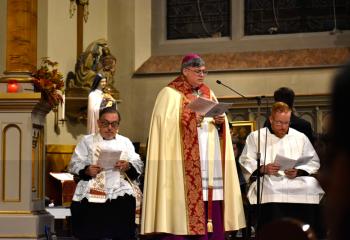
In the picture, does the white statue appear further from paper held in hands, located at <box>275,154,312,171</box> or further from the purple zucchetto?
paper held in hands, located at <box>275,154,312,171</box>

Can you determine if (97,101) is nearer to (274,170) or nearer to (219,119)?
(219,119)

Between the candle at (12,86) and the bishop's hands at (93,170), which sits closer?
the bishop's hands at (93,170)

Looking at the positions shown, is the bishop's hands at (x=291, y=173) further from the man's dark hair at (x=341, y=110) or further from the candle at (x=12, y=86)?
the man's dark hair at (x=341, y=110)

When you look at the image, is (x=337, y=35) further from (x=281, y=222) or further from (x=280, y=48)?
(x=281, y=222)

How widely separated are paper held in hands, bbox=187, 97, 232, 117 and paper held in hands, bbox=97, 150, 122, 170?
2.55 ft

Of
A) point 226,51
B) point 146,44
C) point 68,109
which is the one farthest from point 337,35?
point 68,109

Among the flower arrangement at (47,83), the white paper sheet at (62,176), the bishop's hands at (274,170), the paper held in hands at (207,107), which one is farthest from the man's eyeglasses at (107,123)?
the white paper sheet at (62,176)

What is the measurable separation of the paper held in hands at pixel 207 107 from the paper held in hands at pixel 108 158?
778 mm

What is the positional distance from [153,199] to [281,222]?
239 inches

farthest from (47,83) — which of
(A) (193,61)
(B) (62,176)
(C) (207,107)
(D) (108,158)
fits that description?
(B) (62,176)

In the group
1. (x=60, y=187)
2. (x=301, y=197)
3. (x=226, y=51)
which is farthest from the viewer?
(x=226, y=51)

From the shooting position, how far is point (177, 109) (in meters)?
6.89

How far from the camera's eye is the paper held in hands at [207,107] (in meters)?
6.36

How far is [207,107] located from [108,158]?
3.30 ft
